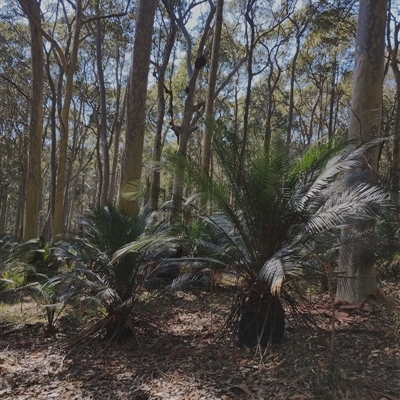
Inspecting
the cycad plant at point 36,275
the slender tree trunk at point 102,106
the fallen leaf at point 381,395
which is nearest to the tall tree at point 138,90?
the cycad plant at point 36,275

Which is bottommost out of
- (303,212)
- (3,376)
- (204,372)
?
(3,376)

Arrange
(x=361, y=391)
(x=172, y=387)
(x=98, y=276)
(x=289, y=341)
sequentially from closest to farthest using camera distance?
(x=361, y=391) → (x=172, y=387) → (x=289, y=341) → (x=98, y=276)

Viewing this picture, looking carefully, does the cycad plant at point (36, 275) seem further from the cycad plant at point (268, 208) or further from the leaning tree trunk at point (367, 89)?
the leaning tree trunk at point (367, 89)

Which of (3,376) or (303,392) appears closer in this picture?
(303,392)

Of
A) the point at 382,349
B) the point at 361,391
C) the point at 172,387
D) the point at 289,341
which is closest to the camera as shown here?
the point at 361,391

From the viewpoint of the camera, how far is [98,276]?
5262 millimetres

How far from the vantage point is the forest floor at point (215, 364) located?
3488 millimetres

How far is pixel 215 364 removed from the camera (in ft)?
13.7

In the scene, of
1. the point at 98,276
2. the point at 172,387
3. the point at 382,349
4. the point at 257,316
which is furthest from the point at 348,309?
the point at 98,276

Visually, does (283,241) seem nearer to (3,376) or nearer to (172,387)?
(172,387)

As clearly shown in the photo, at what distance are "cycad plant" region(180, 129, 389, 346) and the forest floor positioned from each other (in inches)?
13.8

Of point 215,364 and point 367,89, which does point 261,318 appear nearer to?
point 215,364

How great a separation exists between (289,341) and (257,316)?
479 mm

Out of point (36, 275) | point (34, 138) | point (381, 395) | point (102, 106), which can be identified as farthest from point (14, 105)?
point (381, 395)
